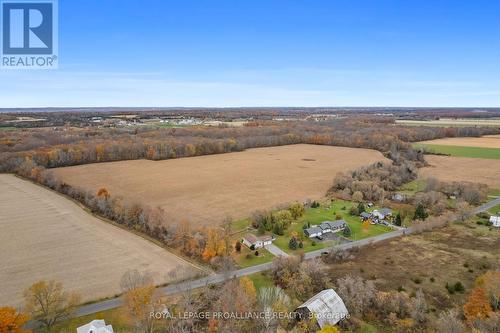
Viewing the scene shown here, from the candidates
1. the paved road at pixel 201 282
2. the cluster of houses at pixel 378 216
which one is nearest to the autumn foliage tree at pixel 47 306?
the paved road at pixel 201 282

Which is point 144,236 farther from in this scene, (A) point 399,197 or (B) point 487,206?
(B) point 487,206

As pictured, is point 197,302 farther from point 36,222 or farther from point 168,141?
point 168,141

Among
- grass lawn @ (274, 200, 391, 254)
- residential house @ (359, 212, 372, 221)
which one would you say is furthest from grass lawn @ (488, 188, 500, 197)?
residential house @ (359, 212, 372, 221)

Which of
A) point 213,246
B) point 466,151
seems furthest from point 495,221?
point 466,151

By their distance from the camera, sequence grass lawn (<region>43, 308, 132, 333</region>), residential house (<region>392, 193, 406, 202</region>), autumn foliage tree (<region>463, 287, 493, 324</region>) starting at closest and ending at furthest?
grass lawn (<region>43, 308, 132, 333</region>) → autumn foliage tree (<region>463, 287, 493, 324</region>) → residential house (<region>392, 193, 406, 202</region>)

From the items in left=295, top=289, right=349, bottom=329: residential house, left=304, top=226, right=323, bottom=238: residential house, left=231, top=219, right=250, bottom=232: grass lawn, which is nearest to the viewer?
left=295, top=289, right=349, bottom=329: residential house

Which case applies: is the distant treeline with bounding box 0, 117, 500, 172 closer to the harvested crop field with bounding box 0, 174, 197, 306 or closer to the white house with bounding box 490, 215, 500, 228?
the harvested crop field with bounding box 0, 174, 197, 306
